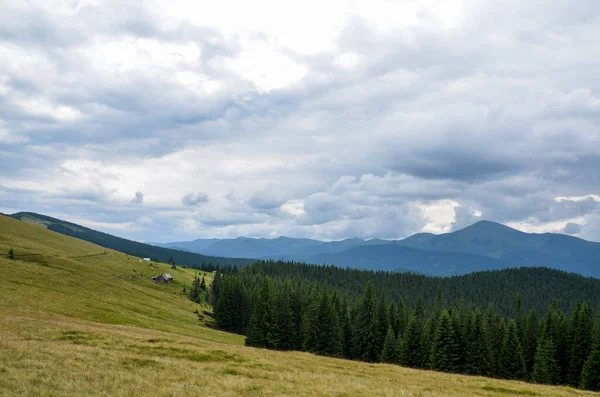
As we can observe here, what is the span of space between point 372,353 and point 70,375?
7542cm

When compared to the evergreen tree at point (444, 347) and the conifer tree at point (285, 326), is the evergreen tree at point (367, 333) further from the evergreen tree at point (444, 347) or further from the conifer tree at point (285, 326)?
the evergreen tree at point (444, 347)

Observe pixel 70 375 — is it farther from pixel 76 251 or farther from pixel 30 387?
pixel 76 251

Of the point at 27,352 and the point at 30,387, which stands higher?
the point at 30,387

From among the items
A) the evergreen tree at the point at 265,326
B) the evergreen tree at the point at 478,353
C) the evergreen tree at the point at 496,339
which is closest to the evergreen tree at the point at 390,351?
the evergreen tree at the point at 478,353

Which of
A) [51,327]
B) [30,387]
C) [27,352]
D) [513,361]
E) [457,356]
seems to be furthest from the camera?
[513,361]

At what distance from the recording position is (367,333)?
292ft

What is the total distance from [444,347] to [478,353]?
274 inches

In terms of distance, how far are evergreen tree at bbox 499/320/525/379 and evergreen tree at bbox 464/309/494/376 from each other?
4017 millimetres

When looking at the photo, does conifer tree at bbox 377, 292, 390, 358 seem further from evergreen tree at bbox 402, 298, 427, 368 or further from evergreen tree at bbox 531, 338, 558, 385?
evergreen tree at bbox 531, 338, 558, 385

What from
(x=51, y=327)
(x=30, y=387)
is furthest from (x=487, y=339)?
(x=30, y=387)

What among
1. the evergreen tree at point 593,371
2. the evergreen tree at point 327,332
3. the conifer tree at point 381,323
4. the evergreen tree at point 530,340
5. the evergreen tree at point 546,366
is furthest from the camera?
the conifer tree at point 381,323

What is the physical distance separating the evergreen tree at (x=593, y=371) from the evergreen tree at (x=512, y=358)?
447 inches

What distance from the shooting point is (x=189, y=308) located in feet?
452

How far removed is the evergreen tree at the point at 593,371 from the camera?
63.0 meters
